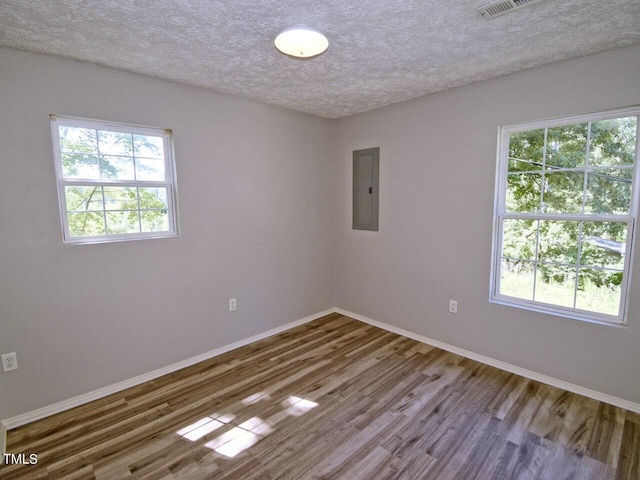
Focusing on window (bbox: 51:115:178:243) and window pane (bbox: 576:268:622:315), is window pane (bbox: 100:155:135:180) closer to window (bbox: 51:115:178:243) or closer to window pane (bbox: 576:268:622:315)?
window (bbox: 51:115:178:243)

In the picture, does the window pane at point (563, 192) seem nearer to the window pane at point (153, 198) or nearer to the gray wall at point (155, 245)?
the gray wall at point (155, 245)

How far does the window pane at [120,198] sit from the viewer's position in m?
2.49

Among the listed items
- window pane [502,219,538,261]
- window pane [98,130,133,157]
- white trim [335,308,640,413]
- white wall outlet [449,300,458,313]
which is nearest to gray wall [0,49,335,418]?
window pane [98,130,133,157]

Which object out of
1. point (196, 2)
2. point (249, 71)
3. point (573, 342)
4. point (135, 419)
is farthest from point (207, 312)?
point (573, 342)

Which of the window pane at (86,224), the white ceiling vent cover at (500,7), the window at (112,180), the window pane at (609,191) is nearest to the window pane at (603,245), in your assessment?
the window pane at (609,191)

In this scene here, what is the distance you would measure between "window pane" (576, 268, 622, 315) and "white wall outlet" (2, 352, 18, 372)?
4096mm

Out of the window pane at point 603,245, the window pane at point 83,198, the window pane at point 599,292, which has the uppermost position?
the window pane at point 83,198

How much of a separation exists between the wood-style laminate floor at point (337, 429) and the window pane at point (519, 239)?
1.04 meters

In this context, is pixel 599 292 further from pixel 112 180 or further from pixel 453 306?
pixel 112 180

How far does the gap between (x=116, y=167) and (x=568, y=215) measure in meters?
3.54

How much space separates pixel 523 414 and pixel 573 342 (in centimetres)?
72

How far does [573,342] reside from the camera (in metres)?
2.48

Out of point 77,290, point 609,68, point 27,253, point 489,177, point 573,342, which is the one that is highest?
point 609,68

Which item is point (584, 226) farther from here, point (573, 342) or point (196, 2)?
point (196, 2)
